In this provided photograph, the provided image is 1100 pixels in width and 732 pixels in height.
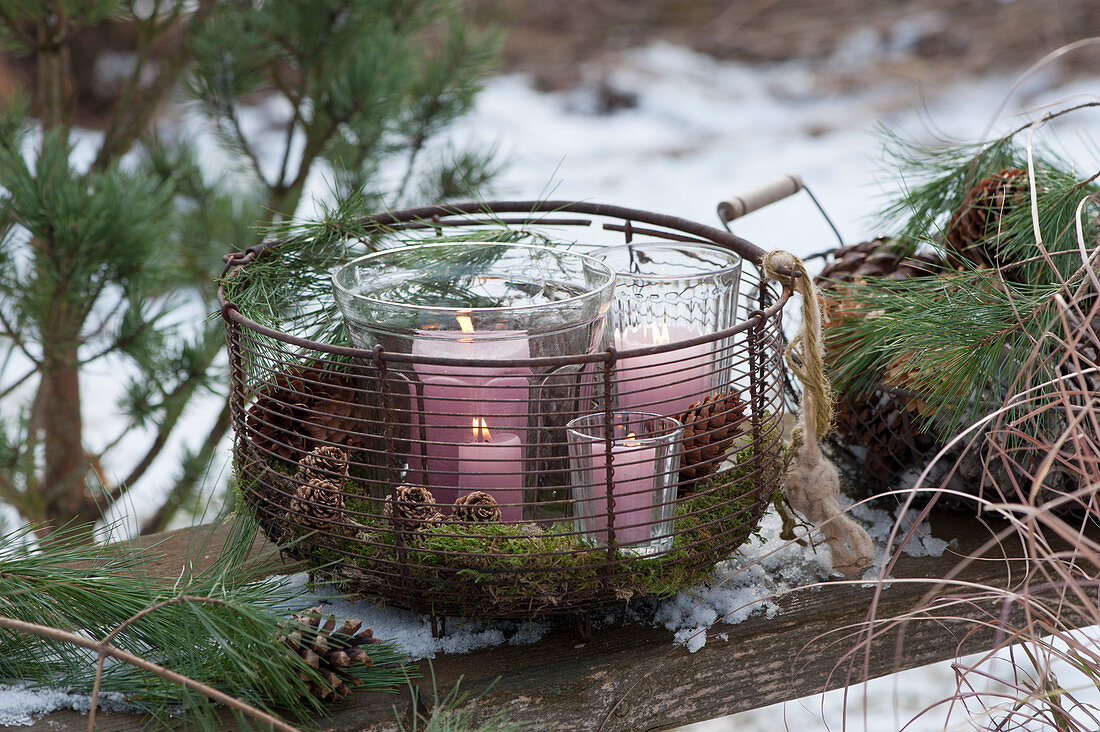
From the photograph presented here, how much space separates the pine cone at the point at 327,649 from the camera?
46 cm

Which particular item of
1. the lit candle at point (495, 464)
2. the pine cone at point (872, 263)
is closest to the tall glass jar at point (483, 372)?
the lit candle at point (495, 464)

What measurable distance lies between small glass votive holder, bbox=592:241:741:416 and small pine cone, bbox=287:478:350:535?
19 centimetres

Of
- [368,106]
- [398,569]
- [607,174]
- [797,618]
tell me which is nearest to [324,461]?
[398,569]

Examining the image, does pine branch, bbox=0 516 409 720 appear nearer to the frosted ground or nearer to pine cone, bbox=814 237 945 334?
pine cone, bbox=814 237 945 334

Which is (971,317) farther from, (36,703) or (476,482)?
(36,703)

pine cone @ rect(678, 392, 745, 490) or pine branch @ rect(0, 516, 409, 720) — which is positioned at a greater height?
pine cone @ rect(678, 392, 745, 490)

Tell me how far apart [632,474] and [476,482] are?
0.09 metres

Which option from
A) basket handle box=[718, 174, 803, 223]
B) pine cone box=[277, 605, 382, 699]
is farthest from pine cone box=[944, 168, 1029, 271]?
pine cone box=[277, 605, 382, 699]

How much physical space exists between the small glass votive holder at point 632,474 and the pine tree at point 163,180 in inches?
19.0

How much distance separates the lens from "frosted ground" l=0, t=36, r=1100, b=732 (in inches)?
84.8

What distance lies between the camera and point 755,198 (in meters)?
0.68

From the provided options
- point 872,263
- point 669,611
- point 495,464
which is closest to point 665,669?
point 669,611

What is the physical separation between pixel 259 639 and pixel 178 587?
67 mm

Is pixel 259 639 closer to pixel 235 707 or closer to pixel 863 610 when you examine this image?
pixel 235 707
